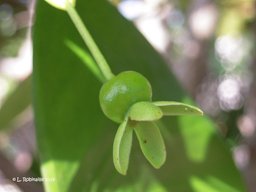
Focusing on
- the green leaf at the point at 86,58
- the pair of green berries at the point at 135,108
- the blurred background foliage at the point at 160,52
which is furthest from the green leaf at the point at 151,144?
the blurred background foliage at the point at 160,52

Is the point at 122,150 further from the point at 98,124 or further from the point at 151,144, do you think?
the point at 98,124

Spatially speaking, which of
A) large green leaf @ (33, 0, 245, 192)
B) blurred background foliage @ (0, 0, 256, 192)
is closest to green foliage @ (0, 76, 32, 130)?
blurred background foliage @ (0, 0, 256, 192)

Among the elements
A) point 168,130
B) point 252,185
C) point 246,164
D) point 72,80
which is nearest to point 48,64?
point 72,80

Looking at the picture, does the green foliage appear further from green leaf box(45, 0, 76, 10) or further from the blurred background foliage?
green leaf box(45, 0, 76, 10)

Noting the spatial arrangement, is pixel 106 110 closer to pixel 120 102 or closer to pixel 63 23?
pixel 120 102

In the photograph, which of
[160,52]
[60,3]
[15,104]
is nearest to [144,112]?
[60,3]

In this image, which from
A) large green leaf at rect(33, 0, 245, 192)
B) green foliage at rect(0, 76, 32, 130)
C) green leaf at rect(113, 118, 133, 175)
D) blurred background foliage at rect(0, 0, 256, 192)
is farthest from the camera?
blurred background foliage at rect(0, 0, 256, 192)

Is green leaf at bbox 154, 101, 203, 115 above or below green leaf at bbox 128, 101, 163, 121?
below
